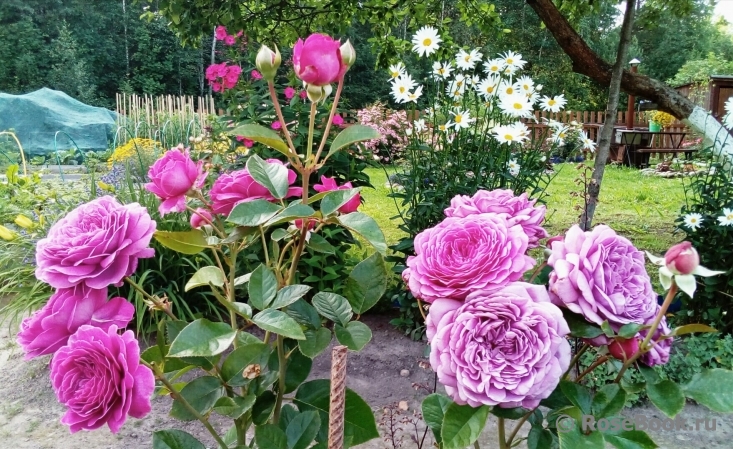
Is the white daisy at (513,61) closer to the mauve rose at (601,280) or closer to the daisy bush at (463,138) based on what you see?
the daisy bush at (463,138)

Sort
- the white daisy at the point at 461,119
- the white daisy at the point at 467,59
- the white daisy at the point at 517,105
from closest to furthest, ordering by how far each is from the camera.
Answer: the white daisy at the point at 517,105, the white daisy at the point at 467,59, the white daisy at the point at 461,119

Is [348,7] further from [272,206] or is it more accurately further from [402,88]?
[272,206]

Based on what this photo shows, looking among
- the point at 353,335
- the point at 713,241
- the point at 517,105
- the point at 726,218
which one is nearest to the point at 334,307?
→ the point at 353,335

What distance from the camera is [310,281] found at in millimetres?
2633

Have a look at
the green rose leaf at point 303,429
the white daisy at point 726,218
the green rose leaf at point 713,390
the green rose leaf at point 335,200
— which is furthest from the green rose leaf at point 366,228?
the white daisy at point 726,218

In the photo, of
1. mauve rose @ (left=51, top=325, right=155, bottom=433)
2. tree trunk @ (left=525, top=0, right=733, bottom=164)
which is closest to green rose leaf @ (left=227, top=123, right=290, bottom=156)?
mauve rose @ (left=51, top=325, right=155, bottom=433)

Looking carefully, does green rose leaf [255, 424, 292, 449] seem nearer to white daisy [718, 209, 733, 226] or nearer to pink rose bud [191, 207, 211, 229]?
pink rose bud [191, 207, 211, 229]

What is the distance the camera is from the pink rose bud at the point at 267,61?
59 cm

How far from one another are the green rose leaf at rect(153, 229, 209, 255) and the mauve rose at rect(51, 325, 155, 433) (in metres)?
0.14

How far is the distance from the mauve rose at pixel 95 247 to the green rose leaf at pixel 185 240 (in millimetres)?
49

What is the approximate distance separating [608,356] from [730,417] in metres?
1.84

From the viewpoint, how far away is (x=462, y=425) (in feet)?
1.65

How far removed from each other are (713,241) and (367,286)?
7.75 ft

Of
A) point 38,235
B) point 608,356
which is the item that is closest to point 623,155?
point 38,235
